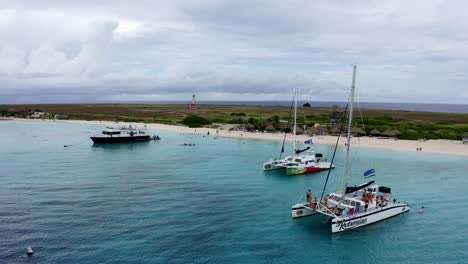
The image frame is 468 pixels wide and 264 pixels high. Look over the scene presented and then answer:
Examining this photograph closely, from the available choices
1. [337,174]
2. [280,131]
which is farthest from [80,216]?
[280,131]

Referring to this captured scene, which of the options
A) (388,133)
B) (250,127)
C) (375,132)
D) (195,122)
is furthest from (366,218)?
(195,122)

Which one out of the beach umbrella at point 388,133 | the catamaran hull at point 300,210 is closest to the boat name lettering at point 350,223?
the catamaran hull at point 300,210

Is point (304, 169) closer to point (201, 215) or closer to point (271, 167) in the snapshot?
point (271, 167)

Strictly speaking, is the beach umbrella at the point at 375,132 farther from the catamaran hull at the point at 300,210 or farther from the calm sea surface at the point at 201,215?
the catamaran hull at the point at 300,210

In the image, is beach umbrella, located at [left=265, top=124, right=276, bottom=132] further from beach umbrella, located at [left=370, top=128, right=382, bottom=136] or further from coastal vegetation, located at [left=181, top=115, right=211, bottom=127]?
coastal vegetation, located at [left=181, top=115, right=211, bottom=127]

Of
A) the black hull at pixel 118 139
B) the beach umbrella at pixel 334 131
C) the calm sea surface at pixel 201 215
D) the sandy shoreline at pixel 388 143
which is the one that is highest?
the beach umbrella at pixel 334 131

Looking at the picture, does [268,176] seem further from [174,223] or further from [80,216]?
[80,216]

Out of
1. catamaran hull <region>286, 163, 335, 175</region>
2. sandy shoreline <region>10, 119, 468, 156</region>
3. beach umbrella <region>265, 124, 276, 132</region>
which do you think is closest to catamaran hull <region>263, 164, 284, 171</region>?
catamaran hull <region>286, 163, 335, 175</region>
